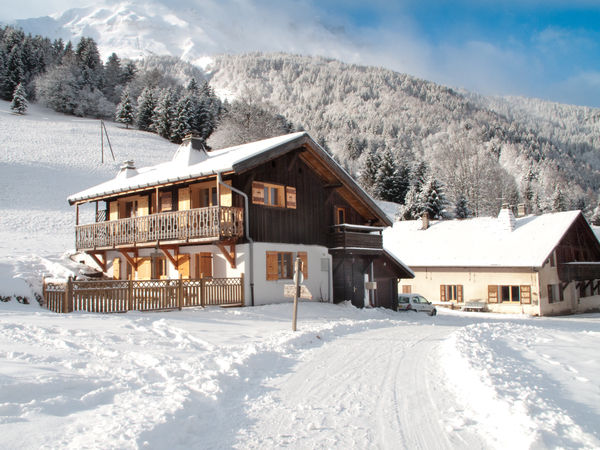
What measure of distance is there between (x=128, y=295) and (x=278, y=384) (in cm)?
948

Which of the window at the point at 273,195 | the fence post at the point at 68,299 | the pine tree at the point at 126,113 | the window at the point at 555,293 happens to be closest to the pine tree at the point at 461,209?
the window at the point at 555,293

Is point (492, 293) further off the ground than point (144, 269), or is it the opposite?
point (144, 269)

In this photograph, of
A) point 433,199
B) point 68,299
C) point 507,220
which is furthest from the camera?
point 433,199

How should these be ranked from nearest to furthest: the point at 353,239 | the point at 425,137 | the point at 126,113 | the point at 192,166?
the point at 192,166 < the point at 353,239 < the point at 126,113 < the point at 425,137

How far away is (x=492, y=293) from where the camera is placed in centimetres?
3622

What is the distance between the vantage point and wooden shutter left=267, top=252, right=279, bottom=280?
74.8 ft

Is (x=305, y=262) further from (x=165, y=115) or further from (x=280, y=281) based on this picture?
(x=165, y=115)

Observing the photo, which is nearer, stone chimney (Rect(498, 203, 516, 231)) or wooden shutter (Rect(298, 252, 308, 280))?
wooden shutter (Rect(298, 252, 308, 280))

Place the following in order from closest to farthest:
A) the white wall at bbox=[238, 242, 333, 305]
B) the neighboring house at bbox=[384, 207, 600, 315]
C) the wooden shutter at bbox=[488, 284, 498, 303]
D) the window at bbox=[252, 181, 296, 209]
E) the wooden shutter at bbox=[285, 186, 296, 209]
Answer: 1. the white wall at bbox=[238, 242, 333, 305]
2. the window at bbox=[252, 181, 296, 209]
3. the wooden shutter at bbox=[285, 186, 296, 209]
4. the neighboring house at bbox=[384, 207, 600, 315]
5. the wooden shutter at bbox=[488, 284, 498, 303]

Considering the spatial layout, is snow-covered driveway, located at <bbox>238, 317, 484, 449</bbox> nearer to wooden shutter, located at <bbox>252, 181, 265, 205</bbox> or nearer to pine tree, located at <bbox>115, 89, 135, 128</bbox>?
wooden shutter, located at <bbox>252, 181, 265, 205</bbox>

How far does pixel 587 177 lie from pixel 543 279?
361ft

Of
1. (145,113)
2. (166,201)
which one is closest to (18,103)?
(145,113)

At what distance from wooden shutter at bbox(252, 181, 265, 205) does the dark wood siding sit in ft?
0.63

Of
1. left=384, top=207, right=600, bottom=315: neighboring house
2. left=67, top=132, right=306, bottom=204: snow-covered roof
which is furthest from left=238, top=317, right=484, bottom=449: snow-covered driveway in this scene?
left=384, top=207, right=600, bottom=315: neighboring house
